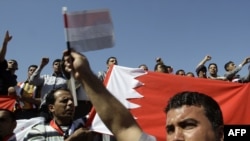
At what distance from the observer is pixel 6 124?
4.41 metres

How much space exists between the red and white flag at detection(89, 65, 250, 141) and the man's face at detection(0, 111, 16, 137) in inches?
56.4

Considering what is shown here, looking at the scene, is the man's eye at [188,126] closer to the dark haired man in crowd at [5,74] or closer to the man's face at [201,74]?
the dark haired man in crowd at [5,74]

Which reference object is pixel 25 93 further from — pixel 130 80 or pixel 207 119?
pixel 207 119

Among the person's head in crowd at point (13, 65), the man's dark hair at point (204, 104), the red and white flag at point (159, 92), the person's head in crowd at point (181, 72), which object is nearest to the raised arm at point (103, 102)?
the man's dark hair at point (204, 104)

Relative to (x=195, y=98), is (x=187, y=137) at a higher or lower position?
lower

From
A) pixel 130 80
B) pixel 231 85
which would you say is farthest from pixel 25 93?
pixel 231 85

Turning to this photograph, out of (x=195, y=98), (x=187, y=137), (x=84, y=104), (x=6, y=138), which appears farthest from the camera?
(x=84, y=104)

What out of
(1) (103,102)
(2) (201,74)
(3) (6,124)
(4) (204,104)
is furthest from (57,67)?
(4) (204,104)

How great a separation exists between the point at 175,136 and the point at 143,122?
327 cm

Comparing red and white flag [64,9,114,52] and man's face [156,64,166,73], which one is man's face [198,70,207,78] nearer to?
man's face [156,64,166,73]

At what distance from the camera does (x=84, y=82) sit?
2.32 meters

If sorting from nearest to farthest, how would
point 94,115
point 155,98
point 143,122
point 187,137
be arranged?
point 187,137 < point 94,115 < point 143,122 < point 155,98

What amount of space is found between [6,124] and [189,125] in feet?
9.47

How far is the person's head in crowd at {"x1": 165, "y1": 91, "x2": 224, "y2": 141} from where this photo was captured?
77.4 inches
